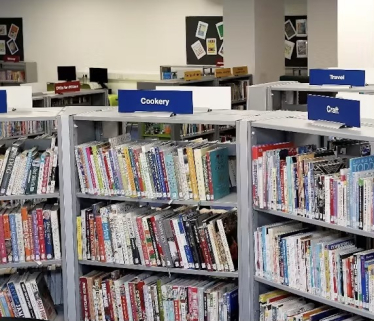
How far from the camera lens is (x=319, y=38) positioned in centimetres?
1279

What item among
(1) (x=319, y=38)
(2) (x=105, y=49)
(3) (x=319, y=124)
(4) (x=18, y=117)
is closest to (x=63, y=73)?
(2) (x=105, y=49)

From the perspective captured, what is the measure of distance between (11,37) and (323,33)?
7084 mm

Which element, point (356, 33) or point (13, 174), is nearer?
point (13, 174)

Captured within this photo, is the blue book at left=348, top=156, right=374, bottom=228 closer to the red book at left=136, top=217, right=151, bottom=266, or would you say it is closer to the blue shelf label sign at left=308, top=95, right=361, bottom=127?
the blue shelf label sign at left=308, top=95, right=361, bottom=127

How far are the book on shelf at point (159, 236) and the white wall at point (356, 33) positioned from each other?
14.6ft

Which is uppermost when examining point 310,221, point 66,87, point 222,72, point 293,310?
point 222,72

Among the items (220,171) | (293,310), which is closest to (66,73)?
(220,171)

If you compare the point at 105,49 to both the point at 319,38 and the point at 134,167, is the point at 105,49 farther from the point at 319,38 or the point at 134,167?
→ the point at 134,167

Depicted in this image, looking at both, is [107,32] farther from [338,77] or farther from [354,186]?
[354,186]

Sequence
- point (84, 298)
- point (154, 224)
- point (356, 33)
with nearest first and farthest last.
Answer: point (154, 224) → point (84, 298) → point (356, 33)

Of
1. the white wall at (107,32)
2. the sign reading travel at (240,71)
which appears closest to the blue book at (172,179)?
the sign reading travel at (240,71)

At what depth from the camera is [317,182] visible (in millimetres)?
3688

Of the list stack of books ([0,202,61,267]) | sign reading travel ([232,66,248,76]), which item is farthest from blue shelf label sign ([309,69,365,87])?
sign reading travel ([232,66,248,76])

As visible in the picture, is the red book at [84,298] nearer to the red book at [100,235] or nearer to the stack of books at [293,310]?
the red book at [100,235]
